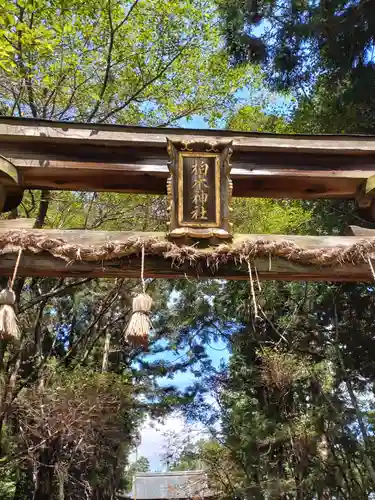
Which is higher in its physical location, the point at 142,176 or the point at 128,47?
the point at 128,47

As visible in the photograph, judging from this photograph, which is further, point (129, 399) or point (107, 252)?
point (129, 399)

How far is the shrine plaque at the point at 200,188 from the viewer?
3.58 meters

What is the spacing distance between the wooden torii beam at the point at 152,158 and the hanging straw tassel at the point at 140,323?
872 millimetres

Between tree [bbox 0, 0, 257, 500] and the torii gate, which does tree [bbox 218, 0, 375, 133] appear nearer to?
tree [bbox 0, 0, 257, 500]

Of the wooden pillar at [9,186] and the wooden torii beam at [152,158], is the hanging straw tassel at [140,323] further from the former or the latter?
the wooden pillar at [9,186]

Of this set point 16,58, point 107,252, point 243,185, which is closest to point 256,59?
point 16,58

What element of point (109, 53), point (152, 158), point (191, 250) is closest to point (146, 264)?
point (191, 250)

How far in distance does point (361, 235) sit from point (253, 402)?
8.07m

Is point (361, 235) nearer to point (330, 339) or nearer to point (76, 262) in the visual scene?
point (76, 262)

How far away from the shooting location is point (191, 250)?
342 cm

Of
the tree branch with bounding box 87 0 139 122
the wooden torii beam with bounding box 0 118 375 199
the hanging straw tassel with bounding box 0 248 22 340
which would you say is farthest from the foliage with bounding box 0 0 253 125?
the hanging straw tassel with bounding box 0 248 22 340

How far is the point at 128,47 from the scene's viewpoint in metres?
7.10

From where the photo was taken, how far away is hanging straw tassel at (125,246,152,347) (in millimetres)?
3168

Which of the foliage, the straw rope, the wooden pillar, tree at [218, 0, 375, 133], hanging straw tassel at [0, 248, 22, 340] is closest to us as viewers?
hanging straw tassel at [0, 248, 22, 340]
